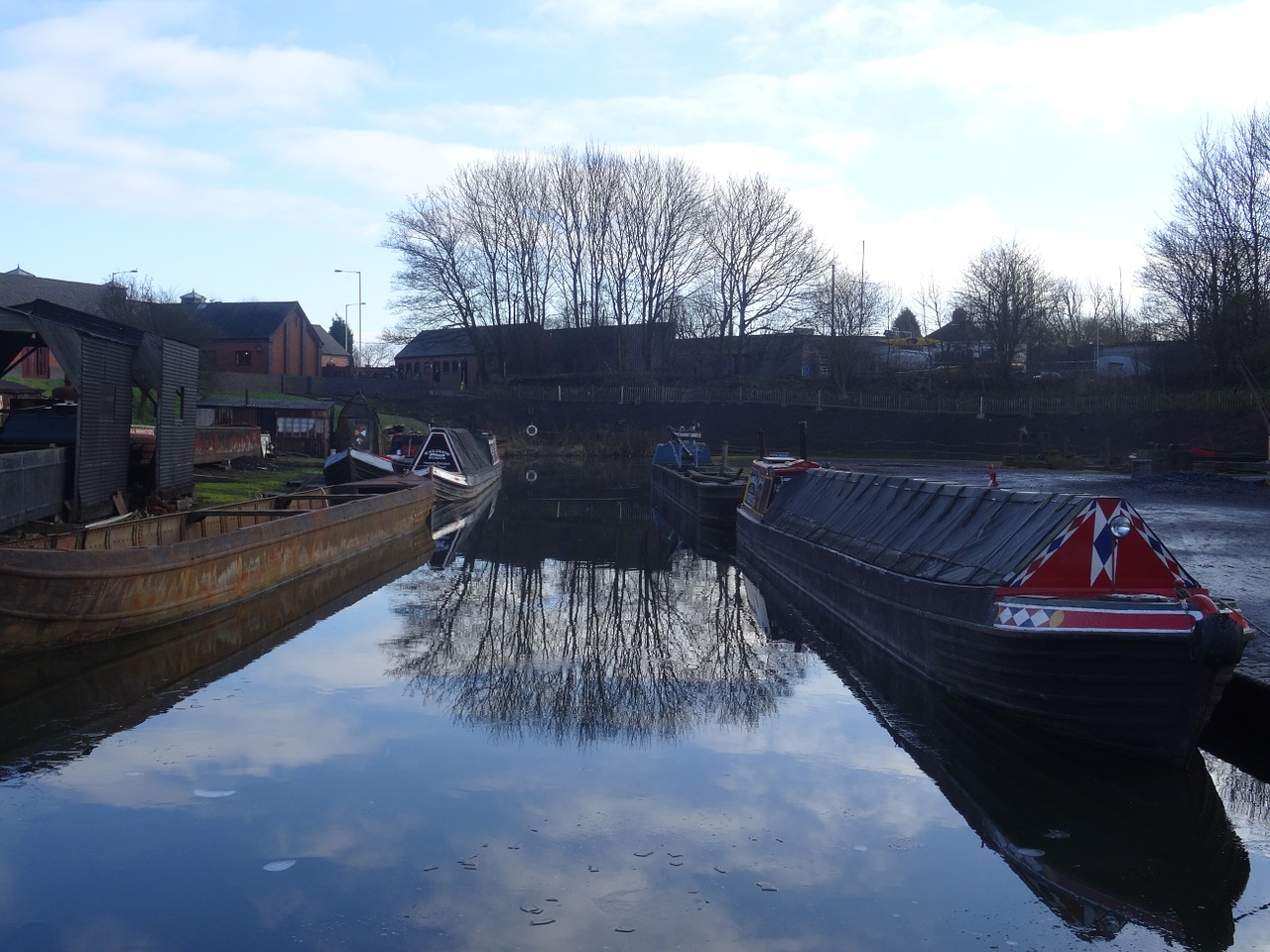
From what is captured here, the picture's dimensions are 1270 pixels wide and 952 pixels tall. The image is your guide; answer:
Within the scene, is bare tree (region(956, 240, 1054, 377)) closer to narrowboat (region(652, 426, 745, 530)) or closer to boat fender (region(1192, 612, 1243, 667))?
narrowboat (region(652, 426, 745, 530))

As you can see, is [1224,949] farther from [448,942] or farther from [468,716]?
[468,716]

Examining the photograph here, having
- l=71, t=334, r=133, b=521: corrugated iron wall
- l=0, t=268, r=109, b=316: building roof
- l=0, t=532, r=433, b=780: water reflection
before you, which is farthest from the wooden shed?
l=0, t=268, r=109, b=316: building roof

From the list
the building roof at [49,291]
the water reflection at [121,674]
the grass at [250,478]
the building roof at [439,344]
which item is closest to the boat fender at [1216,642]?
the water reflection at [121,674]

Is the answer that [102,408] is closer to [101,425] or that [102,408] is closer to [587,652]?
[101,425]

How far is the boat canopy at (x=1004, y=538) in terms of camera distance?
27.2 feet

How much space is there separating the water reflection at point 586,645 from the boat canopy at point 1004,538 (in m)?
1.84

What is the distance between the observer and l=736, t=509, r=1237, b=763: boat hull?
7520 millimetres

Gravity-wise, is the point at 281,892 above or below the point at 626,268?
below

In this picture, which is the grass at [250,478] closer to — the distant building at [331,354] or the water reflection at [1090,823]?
the water reflection at [1090,823]

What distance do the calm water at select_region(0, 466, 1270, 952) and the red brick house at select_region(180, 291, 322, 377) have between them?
59.0m

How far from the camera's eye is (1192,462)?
33312mm

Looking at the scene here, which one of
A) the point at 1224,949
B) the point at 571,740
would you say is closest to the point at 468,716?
the point at 571,740

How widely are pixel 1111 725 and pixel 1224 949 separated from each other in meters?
2.50

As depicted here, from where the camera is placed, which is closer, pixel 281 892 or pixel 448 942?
pixel 448 942
